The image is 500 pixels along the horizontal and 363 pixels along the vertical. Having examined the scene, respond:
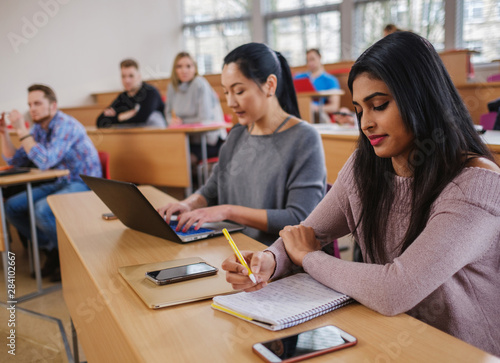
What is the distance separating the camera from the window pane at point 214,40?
28.3ft

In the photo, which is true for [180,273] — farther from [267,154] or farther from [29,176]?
[29,176]

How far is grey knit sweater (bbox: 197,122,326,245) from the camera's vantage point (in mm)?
1606

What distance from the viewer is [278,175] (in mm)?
1691

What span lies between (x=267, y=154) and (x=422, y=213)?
0.83m

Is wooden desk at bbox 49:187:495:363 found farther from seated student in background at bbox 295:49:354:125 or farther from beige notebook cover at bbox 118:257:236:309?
seated student in background at bbox 295:49:354:125

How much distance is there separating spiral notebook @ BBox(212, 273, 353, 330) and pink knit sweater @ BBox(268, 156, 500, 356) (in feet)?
0.10

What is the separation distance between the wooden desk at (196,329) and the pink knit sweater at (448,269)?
0.05 m

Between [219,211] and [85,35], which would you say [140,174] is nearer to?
[219,211]

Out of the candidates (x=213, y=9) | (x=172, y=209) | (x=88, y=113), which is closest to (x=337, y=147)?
(x=172, y=209)

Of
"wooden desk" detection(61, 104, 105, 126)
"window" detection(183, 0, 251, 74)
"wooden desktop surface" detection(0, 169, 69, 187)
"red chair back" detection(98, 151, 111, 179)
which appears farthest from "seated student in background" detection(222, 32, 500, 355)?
"window" detection(183, 0, 251, 74)

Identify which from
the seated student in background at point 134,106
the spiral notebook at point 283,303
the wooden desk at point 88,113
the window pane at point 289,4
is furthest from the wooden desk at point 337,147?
the window pane at point 289,4

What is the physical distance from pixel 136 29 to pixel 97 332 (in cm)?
781

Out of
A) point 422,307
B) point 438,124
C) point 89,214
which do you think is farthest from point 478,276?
point 89,214

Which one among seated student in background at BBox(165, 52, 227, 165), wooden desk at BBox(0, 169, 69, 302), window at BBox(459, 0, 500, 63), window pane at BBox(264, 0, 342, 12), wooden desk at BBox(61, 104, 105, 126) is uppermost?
window pane at BBox(264, 0, 342, 12)
